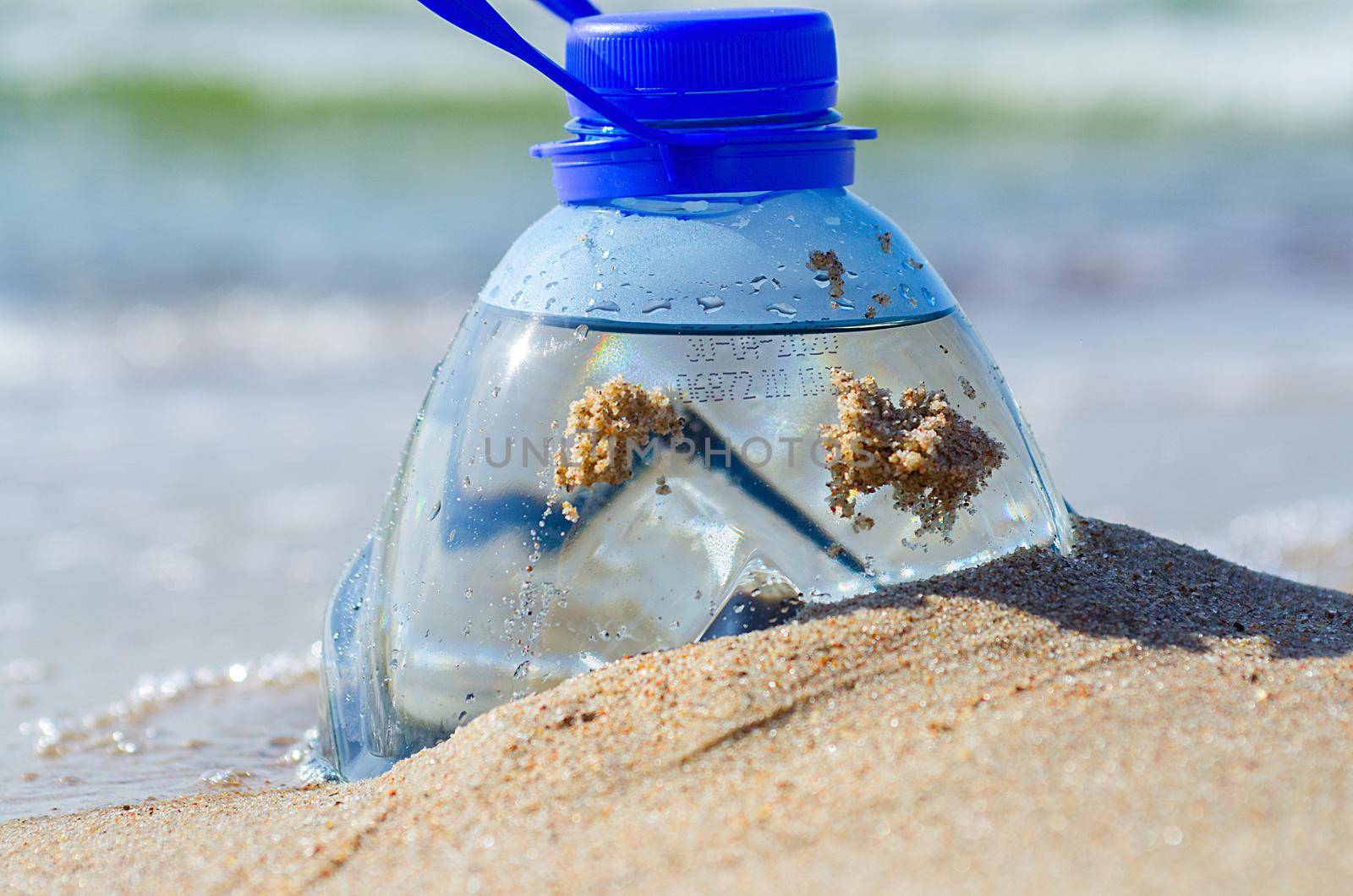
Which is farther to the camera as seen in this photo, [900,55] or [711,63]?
[900,55]

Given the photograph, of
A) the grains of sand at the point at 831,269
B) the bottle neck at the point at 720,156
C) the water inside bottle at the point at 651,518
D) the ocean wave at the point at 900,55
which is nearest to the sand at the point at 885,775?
the water inside bottle at the point at 651,518

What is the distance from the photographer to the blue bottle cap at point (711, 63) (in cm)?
165

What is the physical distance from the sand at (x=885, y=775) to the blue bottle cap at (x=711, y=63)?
0.62 m

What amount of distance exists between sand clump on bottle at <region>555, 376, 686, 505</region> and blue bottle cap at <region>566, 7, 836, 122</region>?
0.35 m

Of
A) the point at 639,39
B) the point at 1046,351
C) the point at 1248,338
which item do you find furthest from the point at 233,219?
the point at 639,39

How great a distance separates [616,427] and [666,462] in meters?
0.07

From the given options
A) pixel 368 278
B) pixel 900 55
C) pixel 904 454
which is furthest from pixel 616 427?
pixel 900 55

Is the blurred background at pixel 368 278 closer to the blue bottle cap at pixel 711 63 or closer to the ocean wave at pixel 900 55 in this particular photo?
the ocean wave at pixel 900 55

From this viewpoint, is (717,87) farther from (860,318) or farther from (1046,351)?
(1046,351)

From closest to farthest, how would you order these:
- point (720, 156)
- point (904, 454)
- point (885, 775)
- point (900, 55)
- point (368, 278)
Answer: point (885, 775)
point (904, 454)
point (720, 156)
point (368, 278)
point (900, 55)

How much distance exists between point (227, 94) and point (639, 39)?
11.0 metres

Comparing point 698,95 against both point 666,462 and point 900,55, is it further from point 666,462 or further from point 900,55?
point 900,55

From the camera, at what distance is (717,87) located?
1669 millimetres

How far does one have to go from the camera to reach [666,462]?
64.9 inches
